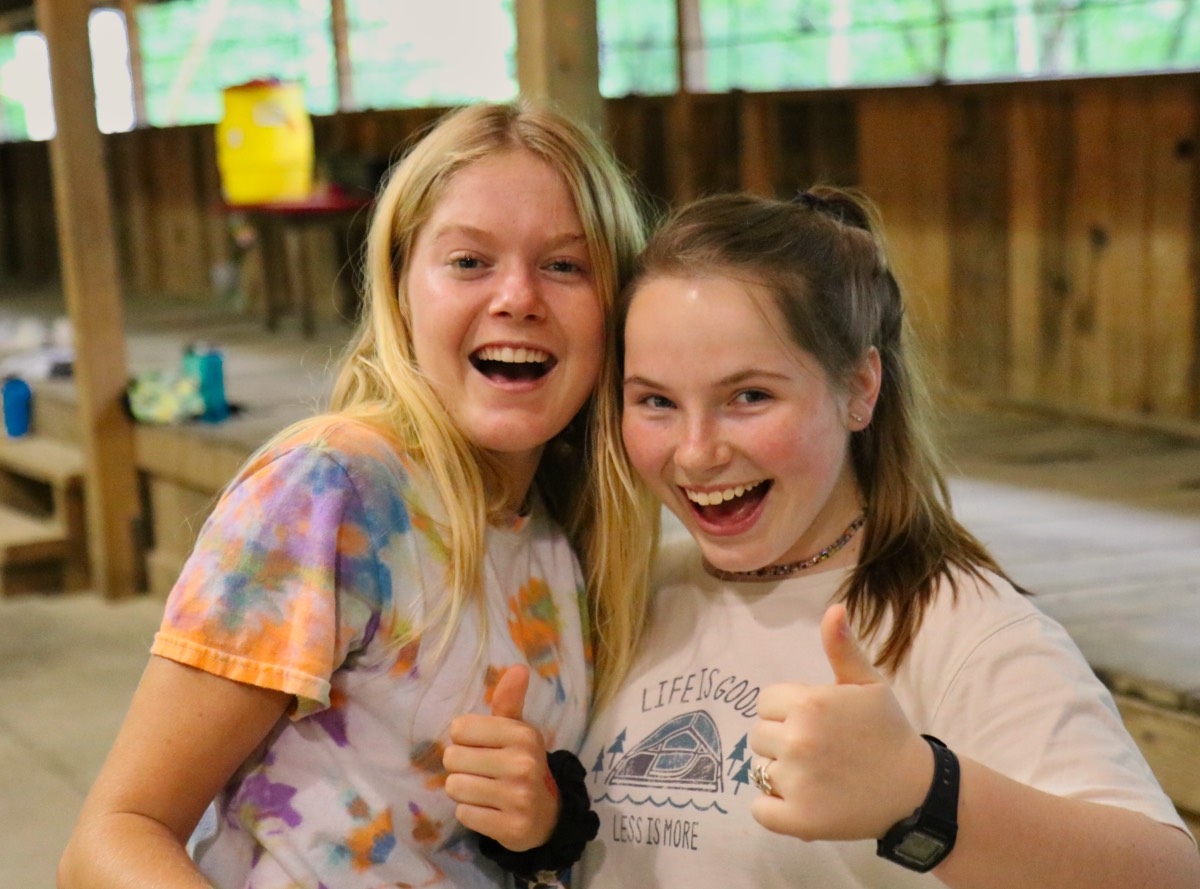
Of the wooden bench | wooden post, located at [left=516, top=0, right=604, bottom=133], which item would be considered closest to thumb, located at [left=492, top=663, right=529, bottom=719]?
wooden post, located at [left=516, top=0, right=604, bottom=133]

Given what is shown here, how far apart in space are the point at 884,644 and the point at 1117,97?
3079mm

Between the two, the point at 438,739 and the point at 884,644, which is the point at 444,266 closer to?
the point at 438,739

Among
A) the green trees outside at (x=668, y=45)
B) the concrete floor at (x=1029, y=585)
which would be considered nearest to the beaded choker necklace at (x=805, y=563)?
the concrete floor at (x=1029, y=585)

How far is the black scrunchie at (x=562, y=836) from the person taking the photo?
1461mm

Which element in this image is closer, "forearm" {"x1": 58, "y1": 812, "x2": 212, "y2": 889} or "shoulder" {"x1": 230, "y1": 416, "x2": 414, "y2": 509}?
"forearm" {"x1": 58, "y1": 812, "x2": 212, "y2": 889}

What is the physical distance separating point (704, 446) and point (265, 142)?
5.26 m

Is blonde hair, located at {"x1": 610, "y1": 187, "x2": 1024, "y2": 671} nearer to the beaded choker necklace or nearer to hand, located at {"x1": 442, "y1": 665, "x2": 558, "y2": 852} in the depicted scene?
the beaded choker necklace

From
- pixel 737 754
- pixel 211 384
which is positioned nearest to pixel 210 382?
pixel 211 384

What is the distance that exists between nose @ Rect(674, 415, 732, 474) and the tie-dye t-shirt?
9.8 inches

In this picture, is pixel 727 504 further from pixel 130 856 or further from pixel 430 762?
pixel 130 856

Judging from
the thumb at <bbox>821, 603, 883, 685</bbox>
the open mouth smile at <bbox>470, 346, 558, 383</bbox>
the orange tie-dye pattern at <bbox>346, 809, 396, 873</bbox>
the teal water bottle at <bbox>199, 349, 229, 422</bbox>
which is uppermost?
the open mouth smile at <bbox>470, 346, 558, 383</bbox>

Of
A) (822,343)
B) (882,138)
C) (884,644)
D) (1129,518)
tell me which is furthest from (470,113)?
(882,138)

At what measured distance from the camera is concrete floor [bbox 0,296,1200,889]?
8.11ft

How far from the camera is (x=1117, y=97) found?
159 inches
